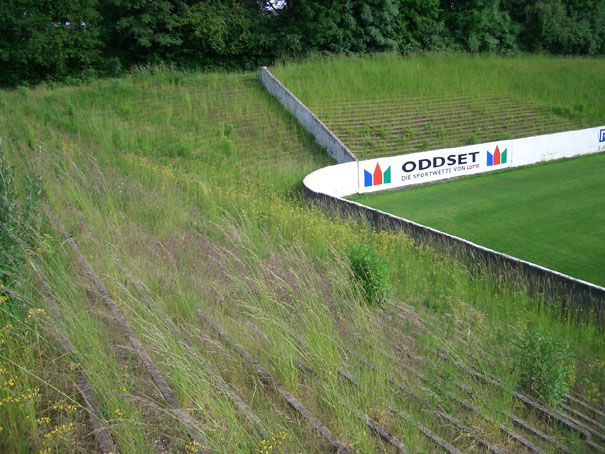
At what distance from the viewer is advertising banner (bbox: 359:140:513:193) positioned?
17297 mm

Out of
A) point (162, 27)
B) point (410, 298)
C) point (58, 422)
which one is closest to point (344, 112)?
point (162, 27)

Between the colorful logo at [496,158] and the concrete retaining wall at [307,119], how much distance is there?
17.1 feet

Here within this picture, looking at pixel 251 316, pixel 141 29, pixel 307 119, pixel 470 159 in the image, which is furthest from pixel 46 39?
pixel 251 316

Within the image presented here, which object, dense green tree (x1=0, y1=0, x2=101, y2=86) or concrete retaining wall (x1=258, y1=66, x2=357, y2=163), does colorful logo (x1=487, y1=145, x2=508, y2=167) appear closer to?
concrete retaining wall (x1=258, y1=66, x2=357, y2=163)

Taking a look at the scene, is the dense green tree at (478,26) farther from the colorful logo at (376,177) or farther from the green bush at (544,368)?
the green bush at (544,368)

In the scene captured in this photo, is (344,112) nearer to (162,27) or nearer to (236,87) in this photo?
(236,87)

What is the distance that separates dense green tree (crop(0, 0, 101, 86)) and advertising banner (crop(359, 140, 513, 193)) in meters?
20.2

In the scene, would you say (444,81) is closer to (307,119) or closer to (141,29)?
(307,119)

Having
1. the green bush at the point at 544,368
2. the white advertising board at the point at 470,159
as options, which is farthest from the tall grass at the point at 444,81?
the green bush at the point at 544,368

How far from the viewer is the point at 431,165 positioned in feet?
60.6

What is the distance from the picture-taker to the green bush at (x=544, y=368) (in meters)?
4.66

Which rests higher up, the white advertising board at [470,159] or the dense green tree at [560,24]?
the dense green tree at [560,24]

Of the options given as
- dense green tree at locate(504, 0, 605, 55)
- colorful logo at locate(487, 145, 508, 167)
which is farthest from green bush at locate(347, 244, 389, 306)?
dense green tree at locate(504, 0, 605, 55)

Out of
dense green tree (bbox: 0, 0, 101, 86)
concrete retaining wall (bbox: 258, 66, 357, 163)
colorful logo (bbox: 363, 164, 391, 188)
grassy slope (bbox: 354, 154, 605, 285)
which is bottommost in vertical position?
grassy slope (bbox: 354, 154, 605, 285)
